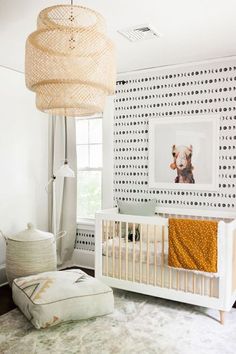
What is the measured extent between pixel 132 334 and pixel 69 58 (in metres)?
1.90

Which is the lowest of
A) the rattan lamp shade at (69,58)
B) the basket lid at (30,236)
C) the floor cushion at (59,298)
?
the floor cushion at (59,298)

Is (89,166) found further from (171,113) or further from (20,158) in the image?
(171,113)

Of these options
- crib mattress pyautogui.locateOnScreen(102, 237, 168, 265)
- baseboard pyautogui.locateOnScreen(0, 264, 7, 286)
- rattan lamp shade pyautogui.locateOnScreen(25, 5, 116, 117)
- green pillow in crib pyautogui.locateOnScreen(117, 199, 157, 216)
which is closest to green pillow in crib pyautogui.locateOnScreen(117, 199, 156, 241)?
green pillow in crib pyautogui.locateOnScreen(117, 199, 157, 216)

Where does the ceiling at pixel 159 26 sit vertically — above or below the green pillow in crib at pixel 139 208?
above

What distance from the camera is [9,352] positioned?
93.0 inches

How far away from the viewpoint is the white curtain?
443 centimetres

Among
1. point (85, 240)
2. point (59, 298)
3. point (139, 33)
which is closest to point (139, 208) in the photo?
point (85, 240)

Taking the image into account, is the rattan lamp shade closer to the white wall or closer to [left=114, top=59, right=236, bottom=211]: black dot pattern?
[left=114, top=59, right=236, bottom=211]: black dot pattern

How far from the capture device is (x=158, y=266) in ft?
10.5

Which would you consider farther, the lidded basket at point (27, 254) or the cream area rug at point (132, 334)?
the lidded basket at point (27, 254)

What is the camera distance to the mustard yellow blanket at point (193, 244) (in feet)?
9.36

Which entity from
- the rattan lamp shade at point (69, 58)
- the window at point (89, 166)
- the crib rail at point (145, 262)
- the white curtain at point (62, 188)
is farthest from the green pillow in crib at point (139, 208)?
the rattan lamp shade at point (69, 58)

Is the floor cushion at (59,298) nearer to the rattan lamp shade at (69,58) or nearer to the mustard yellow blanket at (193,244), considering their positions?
the mustard yellow blanket at (193,244)

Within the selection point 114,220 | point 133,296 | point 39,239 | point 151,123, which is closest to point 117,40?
point 151,123
